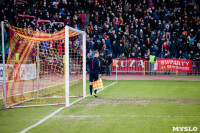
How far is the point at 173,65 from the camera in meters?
25.2

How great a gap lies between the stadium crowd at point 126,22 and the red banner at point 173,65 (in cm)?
93

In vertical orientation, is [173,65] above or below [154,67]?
above

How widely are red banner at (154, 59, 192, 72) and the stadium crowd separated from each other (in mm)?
926

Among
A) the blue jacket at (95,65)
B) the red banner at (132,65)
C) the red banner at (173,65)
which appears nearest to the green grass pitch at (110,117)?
the blue jacket at (95,65)

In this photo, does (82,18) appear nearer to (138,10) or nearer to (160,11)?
(138,10)

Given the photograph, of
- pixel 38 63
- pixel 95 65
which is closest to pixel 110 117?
pixel 95 65

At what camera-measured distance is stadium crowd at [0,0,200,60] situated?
2652 centimetres

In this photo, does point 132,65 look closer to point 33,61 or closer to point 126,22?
point 126,22

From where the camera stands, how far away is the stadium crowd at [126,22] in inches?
1044

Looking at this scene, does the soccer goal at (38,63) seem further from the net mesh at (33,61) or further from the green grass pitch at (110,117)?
the green grass pitch at (110,117)

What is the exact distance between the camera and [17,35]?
34.6ft

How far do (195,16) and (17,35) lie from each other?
2293cm

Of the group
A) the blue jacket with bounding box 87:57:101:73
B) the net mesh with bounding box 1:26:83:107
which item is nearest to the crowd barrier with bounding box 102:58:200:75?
the net mesh with bounding box 1:26:83:107

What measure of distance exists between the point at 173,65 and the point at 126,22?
730 centimetres
